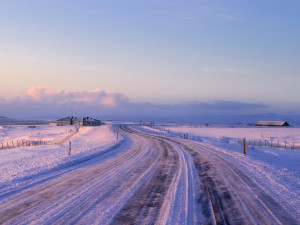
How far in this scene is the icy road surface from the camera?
614 centimetres

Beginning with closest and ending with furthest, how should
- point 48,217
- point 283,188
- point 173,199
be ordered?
point 48,217 → point 173,199 → point 283,188

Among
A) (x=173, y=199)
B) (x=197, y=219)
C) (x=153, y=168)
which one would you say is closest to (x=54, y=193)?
(x=173, y=199)

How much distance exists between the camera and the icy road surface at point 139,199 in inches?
242

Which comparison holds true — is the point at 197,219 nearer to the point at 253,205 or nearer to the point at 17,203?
the point at 253,205

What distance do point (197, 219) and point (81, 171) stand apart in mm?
7383

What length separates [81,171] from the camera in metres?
12.1

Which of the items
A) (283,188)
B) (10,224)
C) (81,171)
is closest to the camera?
(10,224)

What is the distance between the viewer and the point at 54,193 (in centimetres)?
817

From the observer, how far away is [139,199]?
770 centimetres

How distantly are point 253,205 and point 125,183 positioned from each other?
4574mm

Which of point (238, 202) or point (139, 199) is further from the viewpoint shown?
point (139, 199)

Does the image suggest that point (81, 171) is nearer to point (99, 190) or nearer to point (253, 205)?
point (99, 190)

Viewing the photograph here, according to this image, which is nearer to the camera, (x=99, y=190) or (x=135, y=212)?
(x=135, y=212)

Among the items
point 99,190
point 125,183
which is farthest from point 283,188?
point 99,190
